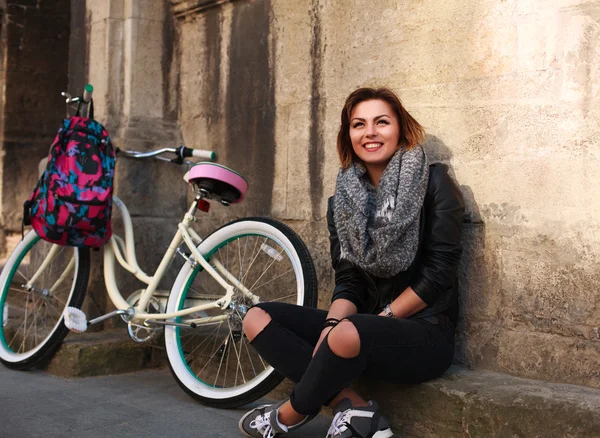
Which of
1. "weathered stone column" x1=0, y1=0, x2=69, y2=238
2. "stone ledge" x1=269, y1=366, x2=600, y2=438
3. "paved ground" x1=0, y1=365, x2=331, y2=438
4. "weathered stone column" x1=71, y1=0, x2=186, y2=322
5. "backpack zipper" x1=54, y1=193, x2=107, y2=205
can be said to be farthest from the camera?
"weathered stone column" x1=0, y1=0, x2=69, y2=238

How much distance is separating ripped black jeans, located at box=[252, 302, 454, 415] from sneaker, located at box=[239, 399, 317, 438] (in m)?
0.14

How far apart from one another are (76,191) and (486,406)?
2381 millimetres

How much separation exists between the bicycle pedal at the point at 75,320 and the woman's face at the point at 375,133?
1809 mm

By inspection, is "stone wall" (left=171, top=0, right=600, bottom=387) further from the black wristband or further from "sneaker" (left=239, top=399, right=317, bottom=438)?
"sneaker" (left=239, top=399, right=317, bottom=438)

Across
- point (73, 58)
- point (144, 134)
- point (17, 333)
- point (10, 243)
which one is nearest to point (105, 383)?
point (17, 333)

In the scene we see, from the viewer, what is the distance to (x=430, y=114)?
3.71 m

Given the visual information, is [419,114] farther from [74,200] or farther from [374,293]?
[74,200]

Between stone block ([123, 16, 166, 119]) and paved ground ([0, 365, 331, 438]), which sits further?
stone block ([123, 16, 166, 119])

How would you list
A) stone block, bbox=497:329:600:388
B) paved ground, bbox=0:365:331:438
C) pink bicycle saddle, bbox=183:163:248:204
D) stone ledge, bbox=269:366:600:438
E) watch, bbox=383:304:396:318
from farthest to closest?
pink bicycle saddle, bbox=183:163:248:204 < paved ground, bbox=0:365:331:438 < watch, bbox=383:304:396:318 < stone block, bbox=497:329:600:388 < stone ledge, bbox=269:366:600:438

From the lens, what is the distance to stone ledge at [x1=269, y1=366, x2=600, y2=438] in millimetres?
2768

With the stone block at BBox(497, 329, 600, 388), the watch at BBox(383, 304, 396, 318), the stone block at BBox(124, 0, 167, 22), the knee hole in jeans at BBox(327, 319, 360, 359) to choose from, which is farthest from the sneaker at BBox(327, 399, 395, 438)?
the stone block at BBox(124, 0, 167, 22)

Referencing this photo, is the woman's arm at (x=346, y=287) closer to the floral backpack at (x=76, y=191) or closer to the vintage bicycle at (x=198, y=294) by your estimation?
the vintage bicycle at (x=198, y=294)

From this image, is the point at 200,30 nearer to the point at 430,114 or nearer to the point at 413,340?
the point at 430,114

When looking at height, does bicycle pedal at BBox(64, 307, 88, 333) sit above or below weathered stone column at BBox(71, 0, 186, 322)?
below
